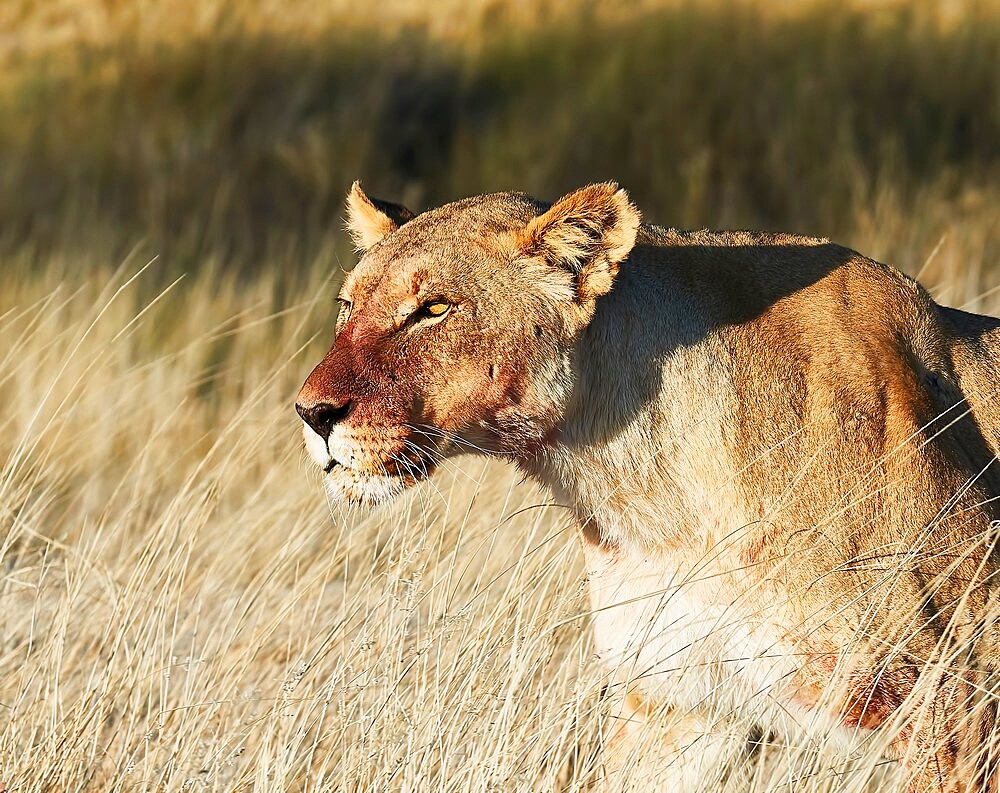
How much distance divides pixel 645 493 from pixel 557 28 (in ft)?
29.2

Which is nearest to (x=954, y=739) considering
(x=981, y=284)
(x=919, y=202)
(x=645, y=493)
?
(x=645, y=493)

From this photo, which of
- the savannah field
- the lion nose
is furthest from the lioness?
the savannah field

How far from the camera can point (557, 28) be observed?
1192cm

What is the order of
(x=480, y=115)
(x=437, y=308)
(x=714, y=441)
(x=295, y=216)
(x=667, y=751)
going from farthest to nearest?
(x=480, y=115) < (x=295, y=216) < (x=667, y=751) < (x=714, y=441) < (x=437, y=308)

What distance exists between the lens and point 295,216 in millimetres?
10250

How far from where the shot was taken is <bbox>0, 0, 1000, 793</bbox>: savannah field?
393cm

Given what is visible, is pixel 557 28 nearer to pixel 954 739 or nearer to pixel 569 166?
pixel 569 166

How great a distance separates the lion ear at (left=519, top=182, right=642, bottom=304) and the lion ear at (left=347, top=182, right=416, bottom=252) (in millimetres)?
532

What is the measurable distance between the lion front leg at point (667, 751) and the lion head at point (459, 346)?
74 cm

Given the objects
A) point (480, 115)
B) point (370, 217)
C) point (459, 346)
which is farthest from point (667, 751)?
point (480, 115)

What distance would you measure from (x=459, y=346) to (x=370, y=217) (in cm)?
68

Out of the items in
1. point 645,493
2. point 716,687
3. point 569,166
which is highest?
point 645,493

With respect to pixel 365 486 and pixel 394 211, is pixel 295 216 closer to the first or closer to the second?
pixel 394 211

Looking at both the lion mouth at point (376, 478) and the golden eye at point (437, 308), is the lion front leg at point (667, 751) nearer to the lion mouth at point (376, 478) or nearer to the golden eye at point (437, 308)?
the lion mouth at point (376, 478)
